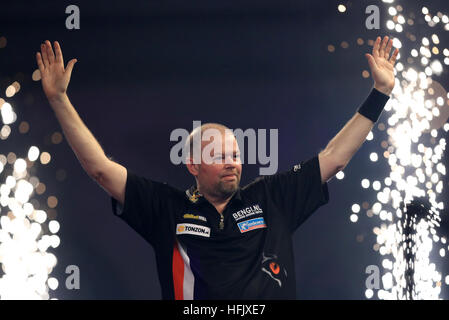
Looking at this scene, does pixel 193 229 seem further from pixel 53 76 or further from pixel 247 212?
pixel 53 76

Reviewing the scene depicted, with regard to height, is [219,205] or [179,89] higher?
[179,89]

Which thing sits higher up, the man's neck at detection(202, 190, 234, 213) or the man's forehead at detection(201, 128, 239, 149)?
the man's forehead at detection(201, 128, 239, 149)

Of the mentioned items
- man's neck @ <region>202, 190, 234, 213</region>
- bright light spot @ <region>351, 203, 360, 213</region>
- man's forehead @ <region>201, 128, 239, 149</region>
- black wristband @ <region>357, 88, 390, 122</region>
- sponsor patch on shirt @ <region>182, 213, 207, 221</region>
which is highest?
black wristband @ <region>357, 88, 390, 122</region>

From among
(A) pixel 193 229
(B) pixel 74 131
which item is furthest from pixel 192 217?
(B) pixel 74 131

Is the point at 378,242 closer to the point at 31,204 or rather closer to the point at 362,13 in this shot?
the point at 362,13

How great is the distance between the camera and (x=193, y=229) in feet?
5.28

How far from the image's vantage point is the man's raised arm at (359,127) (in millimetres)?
1621

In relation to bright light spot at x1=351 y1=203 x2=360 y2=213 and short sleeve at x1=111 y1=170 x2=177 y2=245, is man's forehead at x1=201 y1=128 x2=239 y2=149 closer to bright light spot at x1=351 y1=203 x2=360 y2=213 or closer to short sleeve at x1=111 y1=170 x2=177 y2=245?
short sleeve at x1=111 y1=170 x2=177 y2=245

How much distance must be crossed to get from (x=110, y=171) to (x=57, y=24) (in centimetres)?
94

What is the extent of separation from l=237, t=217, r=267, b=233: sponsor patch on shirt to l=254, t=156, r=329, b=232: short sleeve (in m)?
0.08

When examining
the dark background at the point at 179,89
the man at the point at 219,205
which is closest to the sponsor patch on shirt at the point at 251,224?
the man at the point at 219,205

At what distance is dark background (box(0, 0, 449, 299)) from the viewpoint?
2174mm

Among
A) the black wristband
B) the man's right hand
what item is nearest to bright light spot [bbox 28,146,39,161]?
the man's right hand

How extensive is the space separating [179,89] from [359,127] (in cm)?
86
